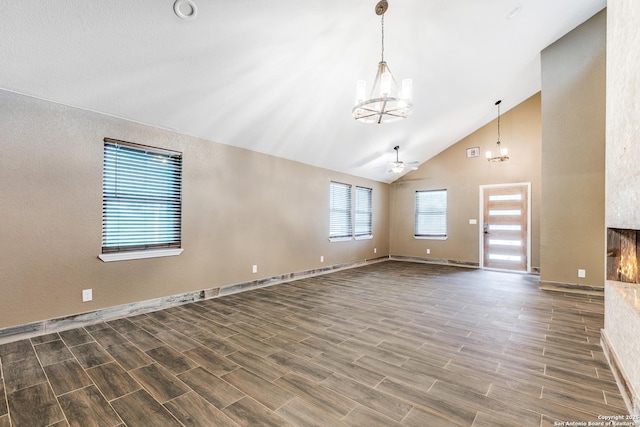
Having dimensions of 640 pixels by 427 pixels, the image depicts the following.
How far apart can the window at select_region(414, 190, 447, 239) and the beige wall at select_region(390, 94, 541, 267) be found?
0.15 meters

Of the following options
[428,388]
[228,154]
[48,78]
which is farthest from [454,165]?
[48,78]

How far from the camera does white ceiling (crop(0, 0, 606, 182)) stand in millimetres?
2615

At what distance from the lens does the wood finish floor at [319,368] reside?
1.79 metres

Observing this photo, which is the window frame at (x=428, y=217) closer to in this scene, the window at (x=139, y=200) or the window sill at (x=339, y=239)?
the window sill at (x=339, y=239)

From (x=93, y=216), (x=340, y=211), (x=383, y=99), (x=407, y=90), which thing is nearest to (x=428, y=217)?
(x=340, y=211)

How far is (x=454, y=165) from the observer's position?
25.6 feet

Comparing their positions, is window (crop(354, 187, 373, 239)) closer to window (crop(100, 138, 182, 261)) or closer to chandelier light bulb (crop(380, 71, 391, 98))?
window (crop(100, 138, 182, 261))

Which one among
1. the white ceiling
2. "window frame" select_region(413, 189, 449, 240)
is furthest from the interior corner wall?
"window frame" select_region(413, 189, 449, 240)

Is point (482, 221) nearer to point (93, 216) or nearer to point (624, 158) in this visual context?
point (624, 158)

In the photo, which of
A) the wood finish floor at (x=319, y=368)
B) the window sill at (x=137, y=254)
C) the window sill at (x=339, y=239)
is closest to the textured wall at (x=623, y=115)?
the wood finish floor at (x=319, y=368)

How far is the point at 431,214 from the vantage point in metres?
8.25

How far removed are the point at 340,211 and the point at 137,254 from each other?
4.58 m

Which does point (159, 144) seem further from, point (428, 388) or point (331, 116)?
point (428, 388)

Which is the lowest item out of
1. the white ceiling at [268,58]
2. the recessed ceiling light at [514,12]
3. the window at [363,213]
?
the window at [363,213]
